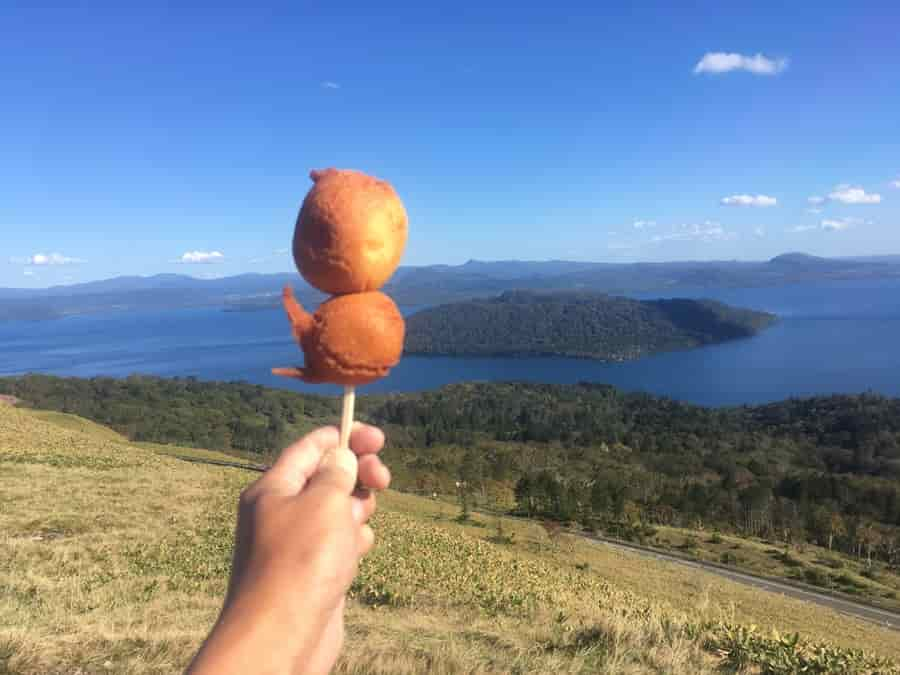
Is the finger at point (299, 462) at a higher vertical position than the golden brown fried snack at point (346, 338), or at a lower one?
lower

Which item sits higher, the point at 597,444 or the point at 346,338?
the point at 346,338

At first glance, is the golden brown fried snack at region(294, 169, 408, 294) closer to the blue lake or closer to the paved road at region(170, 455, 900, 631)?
the paved road at region(170, 455, 900, 631)

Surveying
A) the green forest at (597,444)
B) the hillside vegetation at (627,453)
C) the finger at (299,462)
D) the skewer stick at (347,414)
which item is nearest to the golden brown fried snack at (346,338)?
the skewer stick at (347,414)

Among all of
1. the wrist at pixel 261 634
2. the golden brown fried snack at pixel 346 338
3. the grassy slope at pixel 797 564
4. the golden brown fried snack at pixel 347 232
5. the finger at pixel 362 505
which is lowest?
the grassy slope at pixel 797 564

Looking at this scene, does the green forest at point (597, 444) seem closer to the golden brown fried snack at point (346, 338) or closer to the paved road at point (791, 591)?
the paved road at point (791, 591)

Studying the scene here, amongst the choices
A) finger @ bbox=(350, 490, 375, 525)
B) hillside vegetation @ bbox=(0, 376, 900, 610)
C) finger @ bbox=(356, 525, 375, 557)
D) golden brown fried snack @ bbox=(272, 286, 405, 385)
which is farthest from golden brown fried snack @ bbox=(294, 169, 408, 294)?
hillside vegetation @ bbox=(0, 376, 900, 610)

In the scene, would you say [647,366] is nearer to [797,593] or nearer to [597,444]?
[597,444]

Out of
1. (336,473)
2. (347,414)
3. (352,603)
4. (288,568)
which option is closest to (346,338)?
(347,414)
